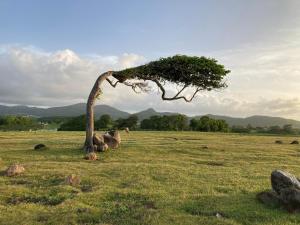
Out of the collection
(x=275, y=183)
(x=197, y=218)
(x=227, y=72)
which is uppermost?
(x=227, y=72)

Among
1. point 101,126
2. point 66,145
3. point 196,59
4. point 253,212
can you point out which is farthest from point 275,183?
point 101,126

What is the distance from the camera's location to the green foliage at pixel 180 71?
39188mm

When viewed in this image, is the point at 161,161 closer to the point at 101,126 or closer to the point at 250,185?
the point at 250,185

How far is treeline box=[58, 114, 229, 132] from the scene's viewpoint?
107m

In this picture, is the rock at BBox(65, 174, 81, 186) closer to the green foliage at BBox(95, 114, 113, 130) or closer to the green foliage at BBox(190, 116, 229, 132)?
the green foliage at BBox(190, 116, 229, 132)

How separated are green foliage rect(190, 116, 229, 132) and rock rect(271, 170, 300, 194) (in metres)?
88.0

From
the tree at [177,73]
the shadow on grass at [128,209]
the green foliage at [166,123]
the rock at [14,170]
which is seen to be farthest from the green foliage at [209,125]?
the shadow on grass at [128,209]

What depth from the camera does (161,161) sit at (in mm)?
30375

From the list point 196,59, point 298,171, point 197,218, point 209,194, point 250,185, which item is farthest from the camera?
point 196,59

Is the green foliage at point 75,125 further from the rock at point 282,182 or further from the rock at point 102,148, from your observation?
the rock at point 282,182

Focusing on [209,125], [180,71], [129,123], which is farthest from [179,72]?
[129,123]

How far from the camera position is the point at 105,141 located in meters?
37.0

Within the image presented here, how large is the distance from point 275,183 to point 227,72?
2487 cm

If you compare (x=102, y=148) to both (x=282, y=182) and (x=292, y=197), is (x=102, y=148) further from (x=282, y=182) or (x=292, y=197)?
(x=292, y=197)
